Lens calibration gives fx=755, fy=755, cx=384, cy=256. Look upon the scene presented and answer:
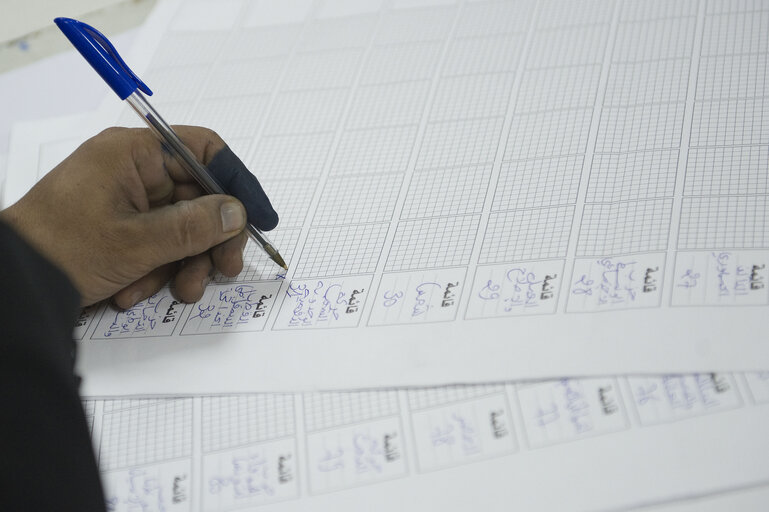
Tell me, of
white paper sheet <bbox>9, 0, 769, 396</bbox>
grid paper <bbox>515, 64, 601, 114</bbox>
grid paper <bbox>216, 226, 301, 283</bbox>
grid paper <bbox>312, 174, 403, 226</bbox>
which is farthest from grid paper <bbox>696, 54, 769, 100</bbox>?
grid paper <bbox>216, 226, 301, 283</bbox>

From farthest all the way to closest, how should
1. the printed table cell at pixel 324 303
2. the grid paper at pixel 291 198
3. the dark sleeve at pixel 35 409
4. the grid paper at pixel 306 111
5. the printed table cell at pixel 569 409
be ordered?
1. the grid paper at pixel 306 111
2. the grid paper at pixel 291 198
3. the printed table cell at pixel 324 303
4. the printed table cell at pixel 569 409
5. the dark sleeve at pixel 35 409

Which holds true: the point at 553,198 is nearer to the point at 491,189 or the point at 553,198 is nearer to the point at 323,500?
the point at 491,189

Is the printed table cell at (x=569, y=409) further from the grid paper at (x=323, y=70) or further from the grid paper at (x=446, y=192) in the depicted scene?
the grid paper at (x=323, y=70)

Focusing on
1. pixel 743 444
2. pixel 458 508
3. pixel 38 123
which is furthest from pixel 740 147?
pixel 38 123

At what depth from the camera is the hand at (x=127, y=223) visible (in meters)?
0.64

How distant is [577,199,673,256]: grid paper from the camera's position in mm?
609

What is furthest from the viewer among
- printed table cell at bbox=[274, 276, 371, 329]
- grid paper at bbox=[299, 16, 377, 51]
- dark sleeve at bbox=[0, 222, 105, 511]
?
grid paper at bbox=[299, 16, 377, 51]

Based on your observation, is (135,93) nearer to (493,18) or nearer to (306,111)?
(306,111)

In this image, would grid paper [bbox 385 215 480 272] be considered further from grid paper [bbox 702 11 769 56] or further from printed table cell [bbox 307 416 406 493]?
grid paper [bbox 702 11 769 56]

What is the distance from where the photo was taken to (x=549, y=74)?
32.0 inches

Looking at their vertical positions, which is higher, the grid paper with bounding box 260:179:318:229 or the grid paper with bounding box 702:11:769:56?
the grid paper with bounding box 260:179:318:229

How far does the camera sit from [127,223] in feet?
2.10

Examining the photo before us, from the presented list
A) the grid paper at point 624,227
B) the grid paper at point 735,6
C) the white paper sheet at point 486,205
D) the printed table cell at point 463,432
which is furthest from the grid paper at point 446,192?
the grid paper at point 735,6

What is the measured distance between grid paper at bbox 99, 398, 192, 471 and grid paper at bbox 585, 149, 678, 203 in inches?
15.3
